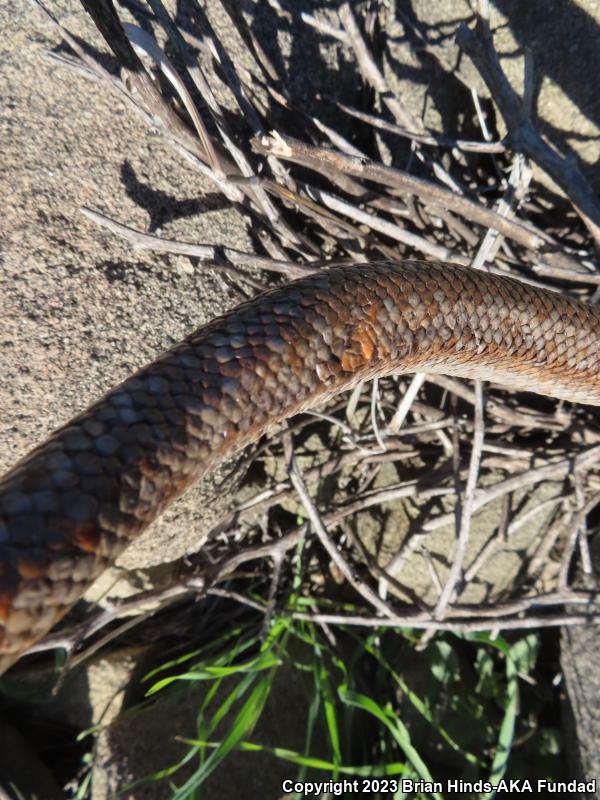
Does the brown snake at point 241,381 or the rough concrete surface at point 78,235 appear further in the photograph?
the rough concrete surface at point 78,235

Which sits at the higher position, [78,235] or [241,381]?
[78,235]

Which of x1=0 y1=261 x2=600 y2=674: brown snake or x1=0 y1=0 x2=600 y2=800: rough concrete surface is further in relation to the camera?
x1=0 y1=0 x2=600 y2=800: rough concrete surface

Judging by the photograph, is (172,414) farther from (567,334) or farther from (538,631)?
(538,631)

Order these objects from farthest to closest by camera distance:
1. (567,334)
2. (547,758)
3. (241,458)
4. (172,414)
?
(547,758)
(241,458)
(567,334)
(172,414)

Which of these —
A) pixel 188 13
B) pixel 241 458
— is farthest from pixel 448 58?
pixel 241 458

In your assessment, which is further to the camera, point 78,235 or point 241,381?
point 78,235
